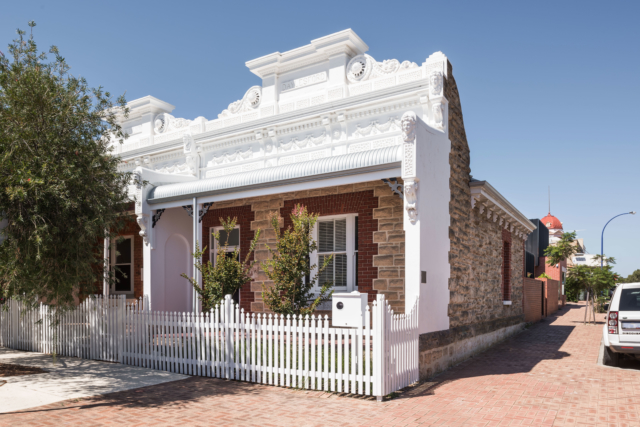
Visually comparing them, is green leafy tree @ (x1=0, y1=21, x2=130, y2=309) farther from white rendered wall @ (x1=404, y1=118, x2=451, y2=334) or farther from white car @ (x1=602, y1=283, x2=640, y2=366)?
white car @ (x1=602, y1=283, x2=640, y2=366)

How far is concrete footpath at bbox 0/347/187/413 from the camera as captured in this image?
683cm

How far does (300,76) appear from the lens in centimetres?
1275

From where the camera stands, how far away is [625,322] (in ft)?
29.8

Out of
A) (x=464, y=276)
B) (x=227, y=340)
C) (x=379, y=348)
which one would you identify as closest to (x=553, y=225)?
(x=464, y=276)

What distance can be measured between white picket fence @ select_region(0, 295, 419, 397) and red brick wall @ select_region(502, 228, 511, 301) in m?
8.12

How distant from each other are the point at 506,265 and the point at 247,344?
1017 cm

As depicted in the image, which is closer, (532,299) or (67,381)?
(67,381)

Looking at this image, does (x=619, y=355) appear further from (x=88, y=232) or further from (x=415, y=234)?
(x=88, y=232)

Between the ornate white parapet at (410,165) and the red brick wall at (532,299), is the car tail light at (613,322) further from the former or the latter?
the red brick wall at (532,299)

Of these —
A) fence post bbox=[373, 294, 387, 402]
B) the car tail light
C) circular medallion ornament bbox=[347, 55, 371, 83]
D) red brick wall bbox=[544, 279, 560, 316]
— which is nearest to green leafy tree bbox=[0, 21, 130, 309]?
fence post bbox=[373, 294, 387, 402]

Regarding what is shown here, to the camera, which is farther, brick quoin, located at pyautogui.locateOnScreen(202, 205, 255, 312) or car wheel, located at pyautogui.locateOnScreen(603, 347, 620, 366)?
brick quoin, located at pyautogui.locateOnScreen(202, 205, 255, 312)

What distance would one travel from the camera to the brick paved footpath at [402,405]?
5.93 metres

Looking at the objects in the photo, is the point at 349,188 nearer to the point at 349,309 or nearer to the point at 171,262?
the point at 349,309

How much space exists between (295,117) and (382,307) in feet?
22.4
